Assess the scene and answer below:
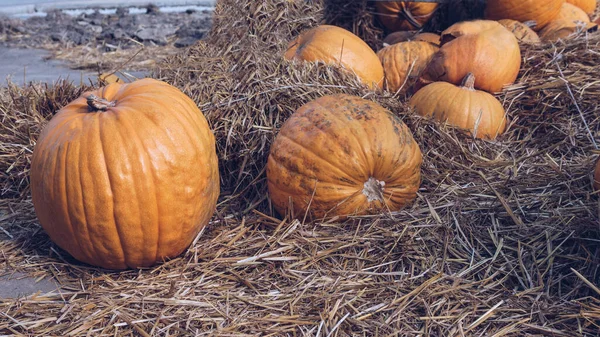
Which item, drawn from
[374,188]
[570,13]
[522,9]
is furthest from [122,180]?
[570,13]

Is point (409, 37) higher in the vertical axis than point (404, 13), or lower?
lower

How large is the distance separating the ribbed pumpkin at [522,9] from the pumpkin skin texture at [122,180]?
3.26 metres

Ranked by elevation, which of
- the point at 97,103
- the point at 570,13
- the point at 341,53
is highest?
the point at 97,103

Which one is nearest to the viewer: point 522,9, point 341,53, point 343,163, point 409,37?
point 343,163

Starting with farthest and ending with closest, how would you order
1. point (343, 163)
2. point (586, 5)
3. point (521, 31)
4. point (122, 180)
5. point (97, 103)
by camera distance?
point (586, 5) → point (521, 31) → point (343, 163) → point (97, 103) → point (122, 180)

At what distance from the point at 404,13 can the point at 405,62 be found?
888mm

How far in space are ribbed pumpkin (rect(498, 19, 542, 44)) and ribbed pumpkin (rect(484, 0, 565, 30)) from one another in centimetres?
15

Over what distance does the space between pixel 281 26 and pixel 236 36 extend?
Result: 1.35 ft

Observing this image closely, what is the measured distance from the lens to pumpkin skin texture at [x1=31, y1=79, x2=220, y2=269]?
8.27ft

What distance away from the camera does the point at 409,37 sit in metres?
5.00

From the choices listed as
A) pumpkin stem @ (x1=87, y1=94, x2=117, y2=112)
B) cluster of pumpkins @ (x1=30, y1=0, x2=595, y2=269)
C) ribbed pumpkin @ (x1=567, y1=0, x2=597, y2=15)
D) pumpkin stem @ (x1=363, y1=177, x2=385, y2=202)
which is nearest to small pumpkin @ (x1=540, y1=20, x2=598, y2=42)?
ribbed pumpkin @ (x1=567, y1=0, x2=597, y2=15)

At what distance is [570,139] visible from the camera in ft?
12.1

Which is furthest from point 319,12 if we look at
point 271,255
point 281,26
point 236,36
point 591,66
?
point 271,255

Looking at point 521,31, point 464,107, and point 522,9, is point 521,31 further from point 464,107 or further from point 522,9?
point 464,107
